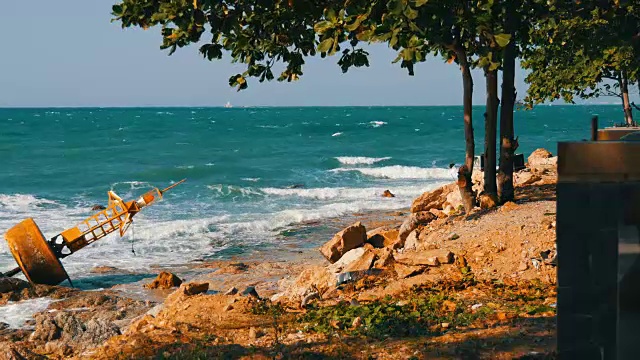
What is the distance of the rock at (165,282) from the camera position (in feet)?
60.5

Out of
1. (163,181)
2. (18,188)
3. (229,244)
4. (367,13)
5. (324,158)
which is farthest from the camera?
(324,158)

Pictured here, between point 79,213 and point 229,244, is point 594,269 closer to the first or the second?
point 229,244

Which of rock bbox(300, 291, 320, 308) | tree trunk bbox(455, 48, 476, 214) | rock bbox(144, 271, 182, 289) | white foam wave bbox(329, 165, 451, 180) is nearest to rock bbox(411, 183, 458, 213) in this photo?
tree trunk bbox(455, 48, 476, 214)

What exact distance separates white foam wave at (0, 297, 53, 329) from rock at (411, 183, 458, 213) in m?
9.55

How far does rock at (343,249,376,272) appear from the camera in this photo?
13.2 metres

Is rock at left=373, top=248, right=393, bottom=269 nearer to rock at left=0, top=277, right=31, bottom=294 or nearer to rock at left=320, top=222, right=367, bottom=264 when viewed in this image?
rock at left=320, top=222, right=367, bottom=264

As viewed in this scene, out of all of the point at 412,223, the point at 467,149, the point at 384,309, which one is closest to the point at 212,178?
the point at 412,223

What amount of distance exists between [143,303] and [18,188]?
3072 centimetres

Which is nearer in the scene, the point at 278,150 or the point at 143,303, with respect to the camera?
the point at 143,303

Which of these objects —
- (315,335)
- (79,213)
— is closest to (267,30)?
(315,335)

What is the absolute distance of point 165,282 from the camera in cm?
1847

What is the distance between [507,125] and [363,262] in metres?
3.88

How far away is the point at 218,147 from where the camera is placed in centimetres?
7188

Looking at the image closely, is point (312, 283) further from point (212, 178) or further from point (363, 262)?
point (212, 178)
